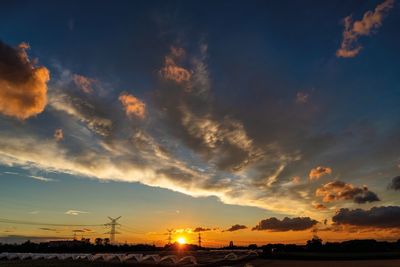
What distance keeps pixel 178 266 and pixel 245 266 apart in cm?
1576

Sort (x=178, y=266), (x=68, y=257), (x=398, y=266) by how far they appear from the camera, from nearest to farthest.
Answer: (x=398, y=266) → (x=178, y=266) → (x=68, y=257)

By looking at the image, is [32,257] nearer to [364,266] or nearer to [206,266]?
[206,266]

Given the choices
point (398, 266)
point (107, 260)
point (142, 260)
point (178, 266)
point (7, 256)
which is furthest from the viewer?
point (7, 256)

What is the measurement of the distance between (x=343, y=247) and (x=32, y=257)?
136 m

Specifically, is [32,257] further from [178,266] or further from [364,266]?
[364,266]

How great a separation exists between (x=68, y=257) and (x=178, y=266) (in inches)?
3240

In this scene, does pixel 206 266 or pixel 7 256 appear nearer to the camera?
pixel 206 266

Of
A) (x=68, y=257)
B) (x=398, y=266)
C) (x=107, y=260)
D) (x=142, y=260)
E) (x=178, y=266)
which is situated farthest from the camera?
(x=68, y=257)

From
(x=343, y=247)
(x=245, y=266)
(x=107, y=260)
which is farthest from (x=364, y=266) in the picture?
(x=343, y=247)

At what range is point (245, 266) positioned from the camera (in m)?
91.5

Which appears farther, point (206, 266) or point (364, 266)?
point (206, 266)

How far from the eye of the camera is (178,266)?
90.1m

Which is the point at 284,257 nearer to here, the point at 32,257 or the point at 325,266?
the point at 325,266

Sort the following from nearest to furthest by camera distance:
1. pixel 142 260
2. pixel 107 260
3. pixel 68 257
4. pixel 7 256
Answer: pixel 142 260, pixel 107 260, pixel 68 257, pixel 7 256
